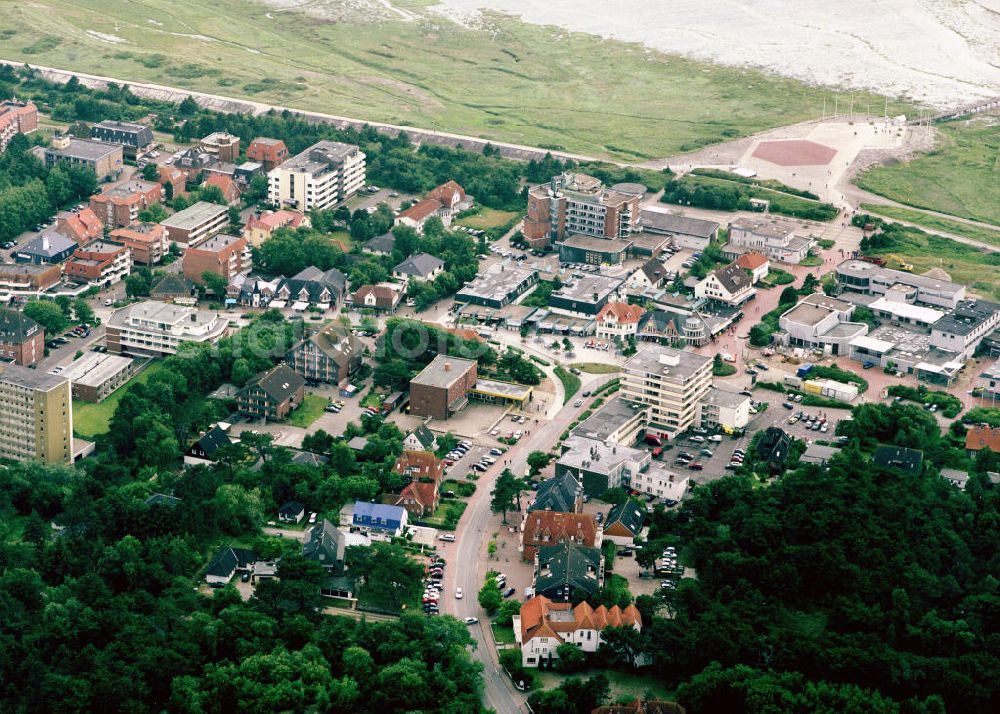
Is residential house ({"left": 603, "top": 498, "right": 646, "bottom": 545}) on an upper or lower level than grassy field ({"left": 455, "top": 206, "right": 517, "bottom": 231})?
upper

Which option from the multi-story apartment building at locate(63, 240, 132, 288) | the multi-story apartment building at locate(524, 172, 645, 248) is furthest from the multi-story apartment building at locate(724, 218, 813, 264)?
the multi-story apartment building at locate(63, 240, 132, 288)

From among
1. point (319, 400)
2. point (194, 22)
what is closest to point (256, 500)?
point (319, 400)

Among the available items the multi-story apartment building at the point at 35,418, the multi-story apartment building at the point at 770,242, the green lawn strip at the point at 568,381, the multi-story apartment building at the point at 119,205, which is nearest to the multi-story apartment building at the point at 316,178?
the multi-story apartment building at the point at 119,205

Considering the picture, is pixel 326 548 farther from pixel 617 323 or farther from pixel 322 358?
pixel 617 323

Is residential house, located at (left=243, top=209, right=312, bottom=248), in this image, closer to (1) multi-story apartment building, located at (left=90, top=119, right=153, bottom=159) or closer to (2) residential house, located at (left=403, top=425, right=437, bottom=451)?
(1) multi-story apartment building, located at (left=90, top=119, right=153, bottom=159)

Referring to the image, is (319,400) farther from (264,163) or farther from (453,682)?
(264,163)

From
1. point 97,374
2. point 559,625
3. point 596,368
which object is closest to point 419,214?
point 596,368

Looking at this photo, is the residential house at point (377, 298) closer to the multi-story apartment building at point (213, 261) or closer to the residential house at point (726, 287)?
the multi-story apartment building at point (213, 261)
